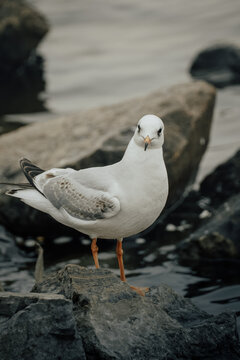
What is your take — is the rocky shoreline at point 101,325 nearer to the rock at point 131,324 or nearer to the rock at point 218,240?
the rock at point 131,324

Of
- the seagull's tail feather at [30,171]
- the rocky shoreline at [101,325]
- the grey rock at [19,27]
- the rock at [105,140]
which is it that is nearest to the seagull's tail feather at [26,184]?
the seagull's tail feather at [30,171]

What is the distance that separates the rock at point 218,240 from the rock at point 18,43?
661cm

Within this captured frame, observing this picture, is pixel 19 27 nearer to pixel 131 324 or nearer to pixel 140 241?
pixel 140 241

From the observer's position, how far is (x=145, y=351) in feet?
15.9

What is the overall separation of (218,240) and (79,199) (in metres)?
2.09

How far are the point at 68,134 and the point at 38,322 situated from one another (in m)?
5.44

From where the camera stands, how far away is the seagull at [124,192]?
5.65 meters

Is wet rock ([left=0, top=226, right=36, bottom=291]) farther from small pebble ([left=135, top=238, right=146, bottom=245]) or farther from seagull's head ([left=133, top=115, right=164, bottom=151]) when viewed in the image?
seagull's head ([left=133, top=115, right=164, bottom=151])

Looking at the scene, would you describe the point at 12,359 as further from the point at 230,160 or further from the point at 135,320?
the point at 230,160

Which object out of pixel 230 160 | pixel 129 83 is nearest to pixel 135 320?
pixel 230 160

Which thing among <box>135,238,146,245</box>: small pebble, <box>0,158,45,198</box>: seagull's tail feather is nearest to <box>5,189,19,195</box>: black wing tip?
<box>0,158,45,198</box>: seagull's tail feather

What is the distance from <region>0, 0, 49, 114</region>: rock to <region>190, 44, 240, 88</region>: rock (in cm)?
336

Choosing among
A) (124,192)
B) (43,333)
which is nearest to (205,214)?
(124,192)

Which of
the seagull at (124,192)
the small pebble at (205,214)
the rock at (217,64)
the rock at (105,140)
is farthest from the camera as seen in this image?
the rock at (217,64)
